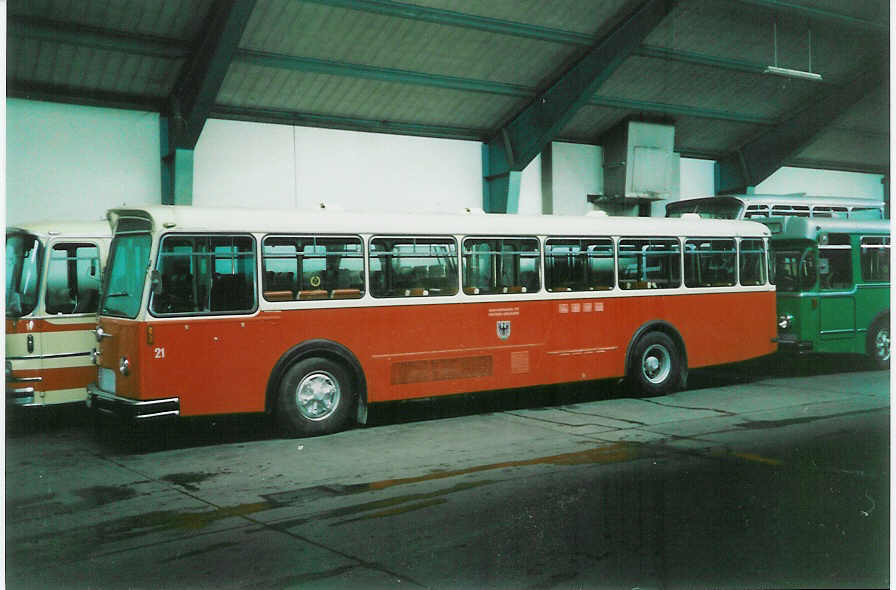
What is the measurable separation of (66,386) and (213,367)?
A: 237cm

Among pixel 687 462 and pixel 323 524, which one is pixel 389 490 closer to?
pixel 323 524

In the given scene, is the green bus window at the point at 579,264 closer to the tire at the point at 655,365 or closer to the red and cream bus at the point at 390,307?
the red and cream bus at the point at 390,307

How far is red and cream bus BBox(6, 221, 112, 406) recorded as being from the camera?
9.57 metres

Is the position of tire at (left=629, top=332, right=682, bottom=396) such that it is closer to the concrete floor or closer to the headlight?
the concrete floor

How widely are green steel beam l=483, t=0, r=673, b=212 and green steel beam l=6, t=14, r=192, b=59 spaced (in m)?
7.99

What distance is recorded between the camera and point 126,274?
28.8 ft

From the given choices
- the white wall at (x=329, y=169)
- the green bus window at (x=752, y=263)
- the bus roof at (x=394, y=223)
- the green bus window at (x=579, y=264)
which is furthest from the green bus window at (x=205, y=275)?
the green bus window at (x=752, y=263)

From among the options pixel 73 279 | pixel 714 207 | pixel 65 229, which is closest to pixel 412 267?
pixel 73 279

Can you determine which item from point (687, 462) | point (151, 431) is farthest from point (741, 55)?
point (151, 431)

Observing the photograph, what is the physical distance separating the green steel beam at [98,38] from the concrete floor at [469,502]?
6229 millimetres

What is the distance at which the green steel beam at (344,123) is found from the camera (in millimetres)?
16609

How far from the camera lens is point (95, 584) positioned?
471 centimetres

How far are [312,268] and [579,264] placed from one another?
12.9ft

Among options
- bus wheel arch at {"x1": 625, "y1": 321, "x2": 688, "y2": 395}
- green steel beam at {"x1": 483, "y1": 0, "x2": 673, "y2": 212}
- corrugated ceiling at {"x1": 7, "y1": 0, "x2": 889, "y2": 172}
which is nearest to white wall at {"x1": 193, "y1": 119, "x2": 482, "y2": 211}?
corrugated ceiling at {"x1": 7, "y1": 0, "x2": 889, "y2": 172}
